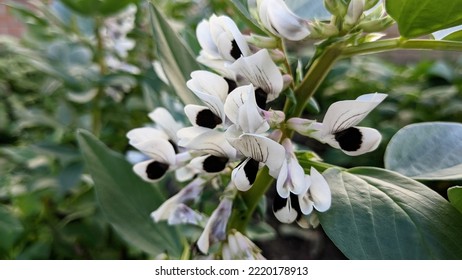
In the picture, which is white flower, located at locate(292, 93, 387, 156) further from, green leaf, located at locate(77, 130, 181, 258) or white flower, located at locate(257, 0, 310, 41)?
green leaf, located at locate(77, 130, 181, 258)

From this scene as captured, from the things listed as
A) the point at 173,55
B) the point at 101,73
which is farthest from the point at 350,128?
the point at 101,73

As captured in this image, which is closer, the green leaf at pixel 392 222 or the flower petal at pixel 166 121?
the green leaf at pixel 392 222

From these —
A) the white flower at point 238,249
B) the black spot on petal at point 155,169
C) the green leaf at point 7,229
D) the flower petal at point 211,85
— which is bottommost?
the green leaf at point 7,229

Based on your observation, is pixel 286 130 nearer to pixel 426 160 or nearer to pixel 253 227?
pixel 426 160

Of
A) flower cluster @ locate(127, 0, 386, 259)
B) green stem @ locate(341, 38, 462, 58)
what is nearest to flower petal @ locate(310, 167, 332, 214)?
flower cluster @ locate(127, 0, 386, 259)

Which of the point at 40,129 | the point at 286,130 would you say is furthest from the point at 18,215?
the point at 286,130

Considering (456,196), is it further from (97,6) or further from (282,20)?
(97,6)

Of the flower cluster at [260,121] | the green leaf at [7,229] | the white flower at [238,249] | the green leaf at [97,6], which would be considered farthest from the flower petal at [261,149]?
the green leaf at [97,6]

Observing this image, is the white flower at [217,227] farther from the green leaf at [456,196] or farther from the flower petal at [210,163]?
the green leaf at [456,196]
